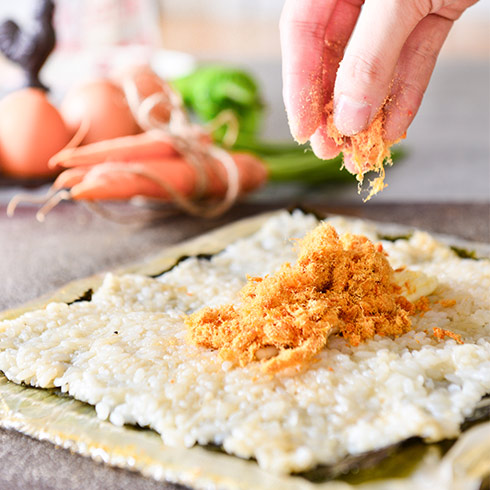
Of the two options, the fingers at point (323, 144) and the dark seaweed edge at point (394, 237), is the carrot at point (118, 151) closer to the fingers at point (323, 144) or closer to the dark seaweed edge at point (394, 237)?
the dark seaweed edge at point (394, 237)

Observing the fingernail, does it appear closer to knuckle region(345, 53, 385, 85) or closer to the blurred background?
knuckle region(345, 53, 385, 85)

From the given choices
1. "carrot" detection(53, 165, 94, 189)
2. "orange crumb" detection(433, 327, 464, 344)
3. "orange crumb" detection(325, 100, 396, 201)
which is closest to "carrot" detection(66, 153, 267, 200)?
"carrot" detection(53, 165, 94, 189)

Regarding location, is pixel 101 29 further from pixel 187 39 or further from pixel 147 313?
pixel 147 313

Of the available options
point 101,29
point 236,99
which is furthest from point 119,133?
point 101,29

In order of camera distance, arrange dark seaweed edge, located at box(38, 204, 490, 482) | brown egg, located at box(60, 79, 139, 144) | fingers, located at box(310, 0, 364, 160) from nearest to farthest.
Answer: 1. dark seaweed edge, located at box(38, 204, 490, 482)
2. fingers, located at box(310, 0, 364, 160)
3. brown egg, located at box(60, 79, 139, 144)

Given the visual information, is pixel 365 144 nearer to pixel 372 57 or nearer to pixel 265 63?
pixel 372 57

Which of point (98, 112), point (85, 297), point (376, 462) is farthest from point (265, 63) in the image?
point (376, 462)

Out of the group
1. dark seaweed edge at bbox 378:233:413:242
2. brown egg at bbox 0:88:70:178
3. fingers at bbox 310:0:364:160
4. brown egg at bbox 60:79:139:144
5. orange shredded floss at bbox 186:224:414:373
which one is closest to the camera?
orange shredded floss at bbox 186:224:414:373

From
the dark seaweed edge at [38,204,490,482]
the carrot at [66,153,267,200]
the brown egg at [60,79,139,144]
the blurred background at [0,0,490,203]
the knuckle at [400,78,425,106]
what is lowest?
the blurred background at [0,0,490,203]
